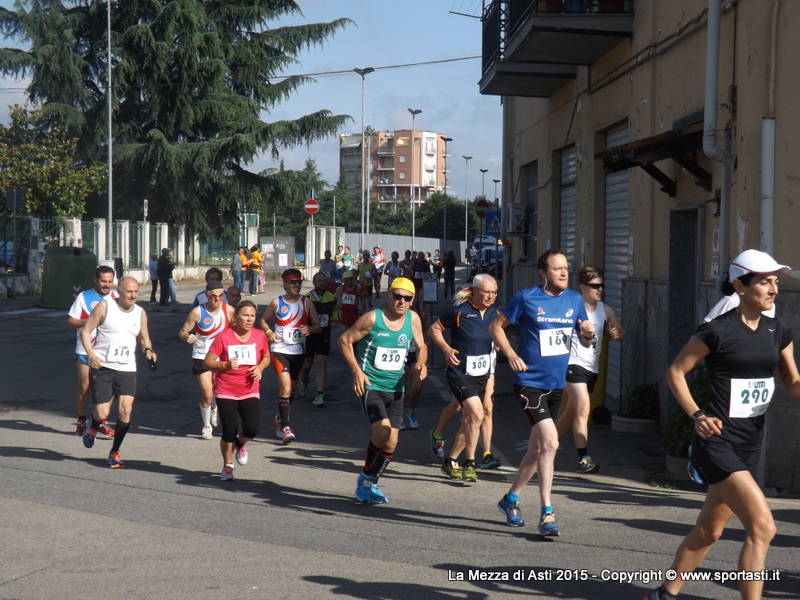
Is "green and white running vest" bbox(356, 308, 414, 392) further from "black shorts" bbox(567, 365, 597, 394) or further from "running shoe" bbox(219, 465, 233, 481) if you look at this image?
"black shorts" bbox(567, 365, 597, 394)

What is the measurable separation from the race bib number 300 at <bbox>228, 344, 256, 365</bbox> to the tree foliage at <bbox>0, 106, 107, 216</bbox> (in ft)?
104

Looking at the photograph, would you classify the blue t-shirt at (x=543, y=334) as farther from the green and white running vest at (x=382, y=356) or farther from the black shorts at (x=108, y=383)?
the black shorts at (x=108, y=383)

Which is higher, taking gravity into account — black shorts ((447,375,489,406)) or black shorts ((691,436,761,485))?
black shorts ((691,436,761,485))

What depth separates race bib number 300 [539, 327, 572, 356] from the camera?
7465 mm

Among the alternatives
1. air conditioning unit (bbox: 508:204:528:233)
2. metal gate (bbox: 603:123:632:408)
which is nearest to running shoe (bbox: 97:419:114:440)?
metal gate (bbox: 603:123:632:408)

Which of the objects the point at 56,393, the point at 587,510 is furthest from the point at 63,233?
the point at 587,510

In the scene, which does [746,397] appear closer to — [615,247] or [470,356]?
[470,356]

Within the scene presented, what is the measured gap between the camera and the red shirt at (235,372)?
8.88 meters

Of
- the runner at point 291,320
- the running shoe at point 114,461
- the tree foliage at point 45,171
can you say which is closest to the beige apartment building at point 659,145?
the runner at point 291,320

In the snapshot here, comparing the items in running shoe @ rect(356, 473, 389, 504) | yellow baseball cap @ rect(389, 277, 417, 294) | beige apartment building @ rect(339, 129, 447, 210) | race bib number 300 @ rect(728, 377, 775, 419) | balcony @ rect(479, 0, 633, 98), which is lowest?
running shoe @ rect(356, 473, 389, 504)

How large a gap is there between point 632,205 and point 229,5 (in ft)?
113

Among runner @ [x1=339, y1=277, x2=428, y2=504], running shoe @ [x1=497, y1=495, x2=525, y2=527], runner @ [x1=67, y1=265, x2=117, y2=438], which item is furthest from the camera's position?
runner @ [x1=67, y1=265, x2=117, y2=438]

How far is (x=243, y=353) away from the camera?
893 cm

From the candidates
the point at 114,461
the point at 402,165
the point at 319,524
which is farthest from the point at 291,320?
the point at 402,165
